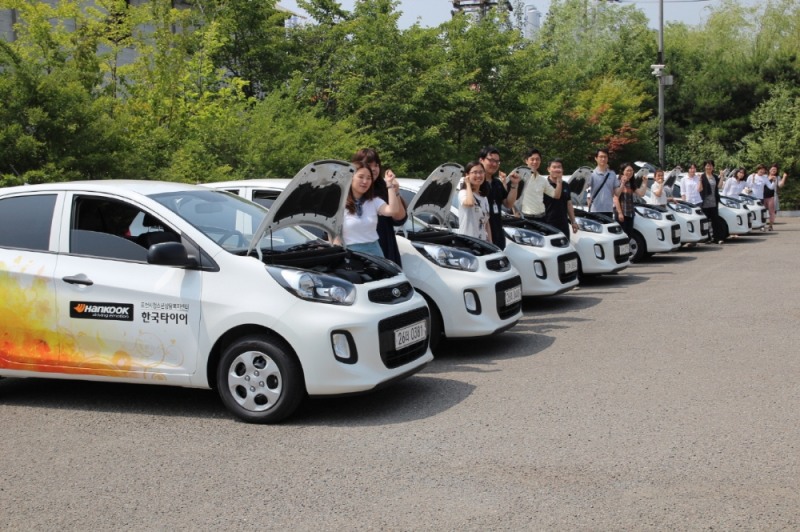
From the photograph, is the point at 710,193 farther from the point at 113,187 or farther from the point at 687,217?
the point at 113,187

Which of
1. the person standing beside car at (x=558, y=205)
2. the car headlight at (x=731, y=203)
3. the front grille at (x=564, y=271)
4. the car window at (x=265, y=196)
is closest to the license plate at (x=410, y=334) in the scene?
the car window at (x=265, y=196)

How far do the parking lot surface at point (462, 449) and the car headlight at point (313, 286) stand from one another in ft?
2.70

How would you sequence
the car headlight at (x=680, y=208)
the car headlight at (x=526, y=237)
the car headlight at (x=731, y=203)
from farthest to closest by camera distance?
the car headlight at (x=731, y=203) < the car headlight at (x=680, y=208) < the car headlight at (x=526, y=237)

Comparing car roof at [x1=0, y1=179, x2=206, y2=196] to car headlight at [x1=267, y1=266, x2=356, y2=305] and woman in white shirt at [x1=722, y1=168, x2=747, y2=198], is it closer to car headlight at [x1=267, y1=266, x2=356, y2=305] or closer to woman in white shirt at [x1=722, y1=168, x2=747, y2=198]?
car headlight at [x1=267, y1=266, x2=356, y2=305]

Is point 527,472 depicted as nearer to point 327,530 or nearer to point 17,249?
point 327,530

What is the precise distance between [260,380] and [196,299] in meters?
0.69

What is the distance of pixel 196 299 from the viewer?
6383 millimetres

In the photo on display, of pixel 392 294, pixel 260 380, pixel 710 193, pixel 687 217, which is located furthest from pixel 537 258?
pixel 710 193

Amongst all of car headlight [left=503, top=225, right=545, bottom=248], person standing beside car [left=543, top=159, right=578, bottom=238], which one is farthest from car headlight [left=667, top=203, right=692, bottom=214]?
car headlight [left=503, top=225, right=545, bottom=248]

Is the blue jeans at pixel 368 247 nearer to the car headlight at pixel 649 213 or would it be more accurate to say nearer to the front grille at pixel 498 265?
the front grille at pixel 498 265

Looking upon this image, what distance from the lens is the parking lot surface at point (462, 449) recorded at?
180 inches

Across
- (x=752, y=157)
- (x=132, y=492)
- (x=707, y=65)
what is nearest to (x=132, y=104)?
(x=132, y=492)

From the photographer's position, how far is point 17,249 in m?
6.93

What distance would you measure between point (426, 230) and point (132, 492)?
5424mm
